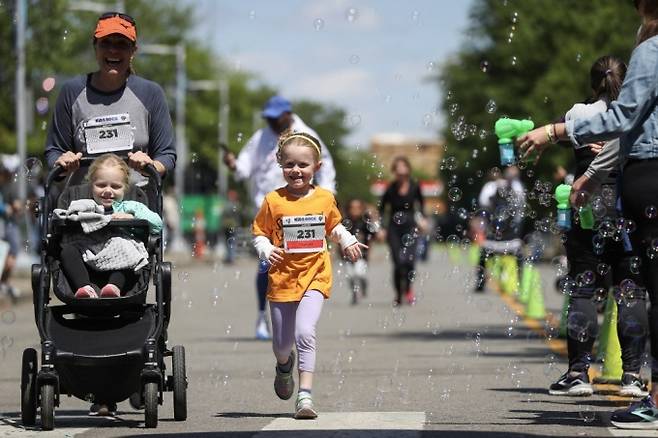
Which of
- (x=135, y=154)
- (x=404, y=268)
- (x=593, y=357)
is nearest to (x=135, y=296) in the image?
(x=135, y=154)

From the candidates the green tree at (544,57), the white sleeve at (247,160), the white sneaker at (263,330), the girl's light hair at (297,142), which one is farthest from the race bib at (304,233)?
the green tree at (544,57)

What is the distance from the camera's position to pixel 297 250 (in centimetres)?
820

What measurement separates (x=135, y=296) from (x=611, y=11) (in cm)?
4730

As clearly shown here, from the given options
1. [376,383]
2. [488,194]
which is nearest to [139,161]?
[376,383]

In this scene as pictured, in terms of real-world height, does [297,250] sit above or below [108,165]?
below

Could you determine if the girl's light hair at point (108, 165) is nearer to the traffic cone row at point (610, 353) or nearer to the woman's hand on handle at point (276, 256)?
the woman's hand on handle at point (276, 256)

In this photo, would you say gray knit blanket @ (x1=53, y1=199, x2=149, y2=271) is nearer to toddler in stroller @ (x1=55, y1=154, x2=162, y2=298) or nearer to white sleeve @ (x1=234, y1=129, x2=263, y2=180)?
toddler in stroller @ (x1=55, y1=154, x2=162, y2=298)

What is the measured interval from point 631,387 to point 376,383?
1.70 meters

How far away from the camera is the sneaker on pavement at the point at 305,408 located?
7.95 metres

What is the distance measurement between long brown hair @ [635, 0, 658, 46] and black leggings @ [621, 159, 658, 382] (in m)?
0.55

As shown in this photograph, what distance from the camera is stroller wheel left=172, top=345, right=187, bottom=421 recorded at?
7895mm

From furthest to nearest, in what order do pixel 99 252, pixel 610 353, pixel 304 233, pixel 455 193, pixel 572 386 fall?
pixel 455 193 → pixel 610 353 → pixel 572 386 → pixel 304 233 → pixel 99 252

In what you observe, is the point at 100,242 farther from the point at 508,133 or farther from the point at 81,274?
the point at 508,133

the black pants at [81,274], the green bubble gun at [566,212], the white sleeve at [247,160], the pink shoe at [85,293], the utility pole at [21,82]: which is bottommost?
the pink shoe at [85,293]
